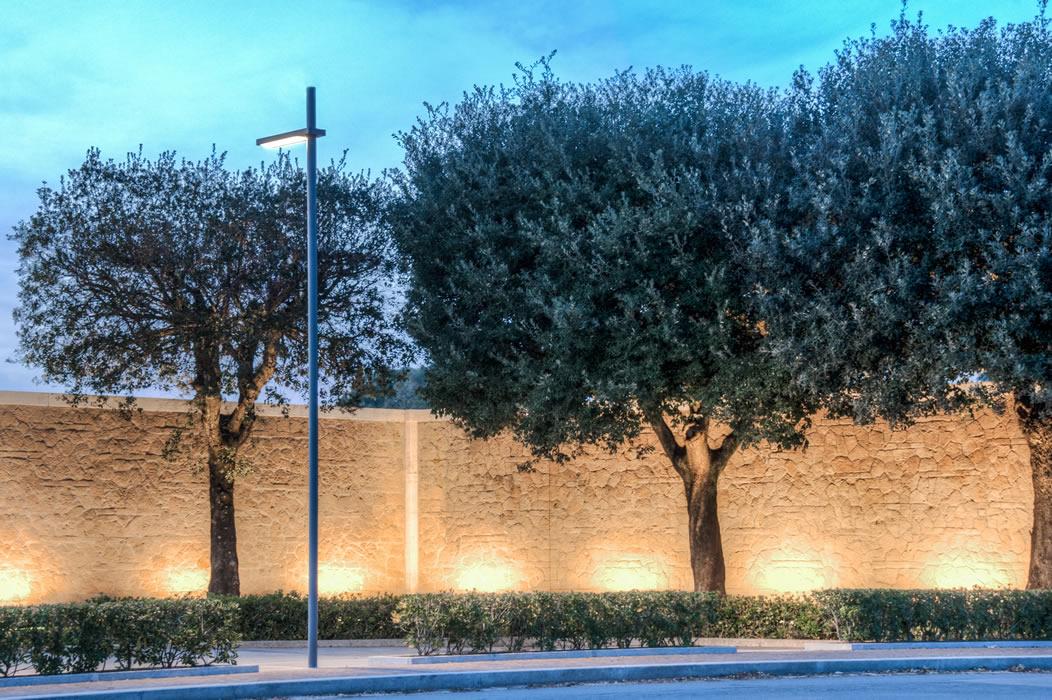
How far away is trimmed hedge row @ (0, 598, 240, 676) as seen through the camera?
1198cm

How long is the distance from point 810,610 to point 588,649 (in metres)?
→ 3.92

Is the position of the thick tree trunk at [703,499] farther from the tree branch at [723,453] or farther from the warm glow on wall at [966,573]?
the warm glow on wall at [966,573]

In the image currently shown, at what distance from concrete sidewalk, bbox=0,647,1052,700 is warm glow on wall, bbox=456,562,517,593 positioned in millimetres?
8342

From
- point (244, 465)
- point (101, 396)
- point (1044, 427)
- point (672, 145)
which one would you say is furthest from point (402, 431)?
point (1044, 427)

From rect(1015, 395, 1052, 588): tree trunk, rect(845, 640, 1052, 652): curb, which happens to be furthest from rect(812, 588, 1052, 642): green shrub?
rect(1015, 395, 1052, 588): tree trunk

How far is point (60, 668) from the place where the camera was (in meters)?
12.0

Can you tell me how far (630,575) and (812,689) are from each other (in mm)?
11090

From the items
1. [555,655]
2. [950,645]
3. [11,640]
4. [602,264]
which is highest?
[602,264]

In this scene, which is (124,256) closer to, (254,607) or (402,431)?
(254,607)

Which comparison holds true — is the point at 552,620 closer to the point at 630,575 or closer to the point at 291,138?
the point at 291,138

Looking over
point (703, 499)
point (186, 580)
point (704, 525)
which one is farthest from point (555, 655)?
point (186, 580)

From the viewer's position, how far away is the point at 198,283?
1827 centimetres

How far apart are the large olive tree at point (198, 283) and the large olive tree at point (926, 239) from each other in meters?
7.04

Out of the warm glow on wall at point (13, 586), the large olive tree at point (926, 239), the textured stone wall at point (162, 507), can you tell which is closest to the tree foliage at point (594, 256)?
the large olive tree at point (926, 239)
